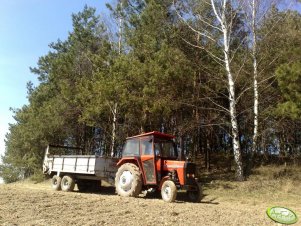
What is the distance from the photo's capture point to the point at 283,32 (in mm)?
17688

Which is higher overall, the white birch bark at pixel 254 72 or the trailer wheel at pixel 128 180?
the white birch bark at pixel 254 72

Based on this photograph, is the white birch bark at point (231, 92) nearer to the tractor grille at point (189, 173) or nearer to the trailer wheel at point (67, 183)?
the tractor grille at point (189, 173)

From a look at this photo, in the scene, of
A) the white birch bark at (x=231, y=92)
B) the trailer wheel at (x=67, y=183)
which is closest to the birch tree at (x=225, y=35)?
the white birch bark at (x=231, y=92)

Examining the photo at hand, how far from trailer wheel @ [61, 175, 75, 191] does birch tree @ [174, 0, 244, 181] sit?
22.5ft

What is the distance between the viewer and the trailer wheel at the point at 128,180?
1285 cm

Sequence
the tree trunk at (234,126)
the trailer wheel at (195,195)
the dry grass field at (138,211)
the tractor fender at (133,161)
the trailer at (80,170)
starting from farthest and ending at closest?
the tree trunk at (234,126) < the trailer at (80,170) < the tractor fender at (133,161) < the trailer wheel at (195,195) < the dry grass field at (138,211)

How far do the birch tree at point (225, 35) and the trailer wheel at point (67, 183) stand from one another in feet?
22.5

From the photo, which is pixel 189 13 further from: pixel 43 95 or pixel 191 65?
pixel 43 95

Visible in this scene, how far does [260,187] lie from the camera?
1512cm

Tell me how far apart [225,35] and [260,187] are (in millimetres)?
6855

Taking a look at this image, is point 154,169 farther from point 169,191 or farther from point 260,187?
point 260,187

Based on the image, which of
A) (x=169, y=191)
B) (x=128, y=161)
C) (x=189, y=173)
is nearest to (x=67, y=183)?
(x=128, y=161)

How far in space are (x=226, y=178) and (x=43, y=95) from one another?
18333mm

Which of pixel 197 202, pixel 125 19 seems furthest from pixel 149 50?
pixel 197 202
